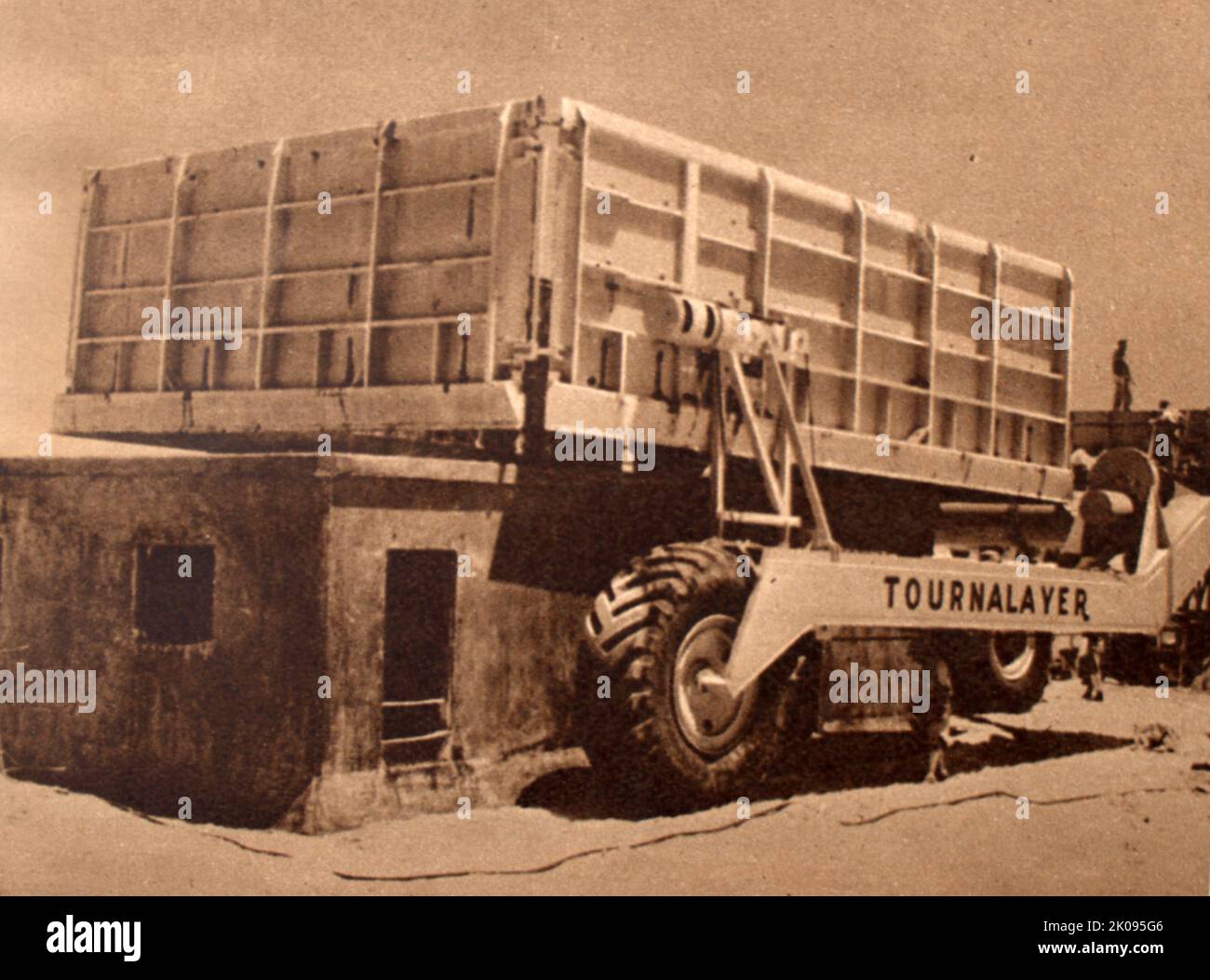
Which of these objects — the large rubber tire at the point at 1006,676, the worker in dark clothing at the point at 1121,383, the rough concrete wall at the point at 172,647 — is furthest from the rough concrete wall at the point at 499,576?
the worker in dark clothing at the point at 1121,383

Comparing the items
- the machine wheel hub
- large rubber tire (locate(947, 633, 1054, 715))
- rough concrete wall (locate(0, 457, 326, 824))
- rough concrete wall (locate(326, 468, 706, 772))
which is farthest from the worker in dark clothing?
rough concrete wall (locate(0, 457, 326, 824))

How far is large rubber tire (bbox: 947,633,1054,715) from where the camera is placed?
9.91 m

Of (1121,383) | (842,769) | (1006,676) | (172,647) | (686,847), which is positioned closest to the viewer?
(686,847)

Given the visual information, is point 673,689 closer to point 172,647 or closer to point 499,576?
point 499,576

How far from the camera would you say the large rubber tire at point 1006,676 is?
9.91 meters

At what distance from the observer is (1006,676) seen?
33.8 feet

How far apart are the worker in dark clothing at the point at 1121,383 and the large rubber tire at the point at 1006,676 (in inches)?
86.1

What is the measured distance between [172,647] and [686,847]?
2.63 meters

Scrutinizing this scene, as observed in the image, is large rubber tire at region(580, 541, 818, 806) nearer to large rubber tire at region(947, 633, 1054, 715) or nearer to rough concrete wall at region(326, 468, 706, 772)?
rough concrete wall at region(326, 468, 706, 772)

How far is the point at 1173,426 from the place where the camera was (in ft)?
35.6

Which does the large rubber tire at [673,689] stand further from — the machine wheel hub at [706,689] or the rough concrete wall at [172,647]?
the rough concrete wall at [172,647]

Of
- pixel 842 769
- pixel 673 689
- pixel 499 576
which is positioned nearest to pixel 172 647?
pixel 499 576
